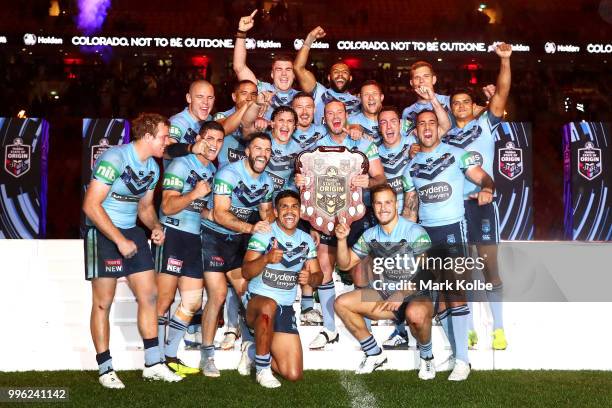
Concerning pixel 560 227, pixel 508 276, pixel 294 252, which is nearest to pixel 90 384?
pixel 294 252

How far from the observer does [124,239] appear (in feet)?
17.9

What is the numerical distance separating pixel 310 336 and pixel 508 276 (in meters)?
1.81

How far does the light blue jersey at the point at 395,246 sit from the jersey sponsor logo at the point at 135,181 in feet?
5.38

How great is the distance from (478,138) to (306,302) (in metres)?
2.05

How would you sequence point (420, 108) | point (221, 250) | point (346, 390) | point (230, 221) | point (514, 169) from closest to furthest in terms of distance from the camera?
1. point (346, 390)
2. point (230, 221)
3. point (221, 250)
4. point (420, 108)
5. point (514, 169)

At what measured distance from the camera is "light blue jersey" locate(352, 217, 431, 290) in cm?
615

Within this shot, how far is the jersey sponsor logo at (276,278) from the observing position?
19.7 ft

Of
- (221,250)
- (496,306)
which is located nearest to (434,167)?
(496,306)

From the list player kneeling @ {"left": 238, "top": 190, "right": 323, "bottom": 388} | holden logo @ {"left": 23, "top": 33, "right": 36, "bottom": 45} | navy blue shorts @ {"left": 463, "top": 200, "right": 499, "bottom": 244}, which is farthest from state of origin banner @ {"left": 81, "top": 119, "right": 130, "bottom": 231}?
holden logo @ {"left": 23, "top": 33, "right": 36, "bottom": 45}

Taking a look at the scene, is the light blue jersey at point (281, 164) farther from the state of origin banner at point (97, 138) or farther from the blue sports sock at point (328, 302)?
the state of origin banner at point (97, 138)

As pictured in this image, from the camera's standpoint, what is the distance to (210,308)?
625 centimetres

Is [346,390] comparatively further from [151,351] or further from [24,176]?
[24,176]

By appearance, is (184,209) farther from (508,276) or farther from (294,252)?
(508,276)

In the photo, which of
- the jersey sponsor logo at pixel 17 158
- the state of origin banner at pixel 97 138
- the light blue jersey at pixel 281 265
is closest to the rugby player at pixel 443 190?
the light blue jersey at pixel 281 265
